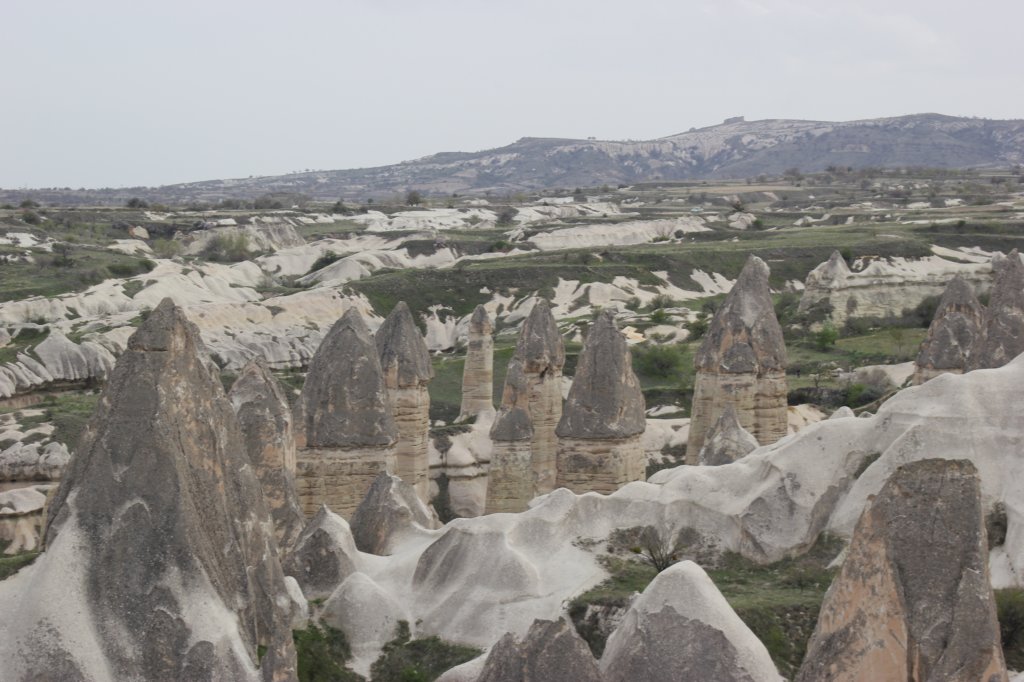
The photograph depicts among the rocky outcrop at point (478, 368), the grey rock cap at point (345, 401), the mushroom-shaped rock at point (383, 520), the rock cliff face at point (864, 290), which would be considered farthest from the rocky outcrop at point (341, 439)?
the rock cliff face at point (864, 290)

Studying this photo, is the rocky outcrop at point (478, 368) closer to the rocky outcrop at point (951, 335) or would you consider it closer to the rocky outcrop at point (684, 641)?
the rocky outcrop at point (951, 335)

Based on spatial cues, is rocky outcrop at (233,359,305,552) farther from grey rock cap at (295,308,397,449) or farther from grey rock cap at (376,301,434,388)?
grey rock cap at (376,301,434,388)

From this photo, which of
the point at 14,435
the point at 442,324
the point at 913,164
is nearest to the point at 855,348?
the point at 442,324

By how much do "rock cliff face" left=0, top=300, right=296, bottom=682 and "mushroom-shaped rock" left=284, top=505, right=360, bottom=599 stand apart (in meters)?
3.04

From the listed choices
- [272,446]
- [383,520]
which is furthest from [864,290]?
[272,446]

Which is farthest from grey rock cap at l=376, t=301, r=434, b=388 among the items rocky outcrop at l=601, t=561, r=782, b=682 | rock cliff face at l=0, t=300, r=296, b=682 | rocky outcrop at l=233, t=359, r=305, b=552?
rocky outcrop at l=601, t=561, r=782, b=682

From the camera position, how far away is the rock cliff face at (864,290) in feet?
132

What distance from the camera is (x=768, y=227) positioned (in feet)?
254

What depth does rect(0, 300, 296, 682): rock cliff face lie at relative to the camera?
6715mm

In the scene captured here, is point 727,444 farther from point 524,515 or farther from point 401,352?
point 401,352

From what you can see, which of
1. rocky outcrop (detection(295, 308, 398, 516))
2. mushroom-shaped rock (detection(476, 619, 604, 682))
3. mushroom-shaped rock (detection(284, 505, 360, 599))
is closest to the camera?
mushroom-shaped rock (detection(476, 619, 604, 682))

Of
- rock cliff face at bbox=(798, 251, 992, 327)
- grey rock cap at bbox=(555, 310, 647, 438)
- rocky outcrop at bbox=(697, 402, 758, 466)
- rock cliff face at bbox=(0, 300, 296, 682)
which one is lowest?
rock cliff face at bbox=(798, 251, 992, 327)

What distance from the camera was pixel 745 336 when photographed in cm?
1856

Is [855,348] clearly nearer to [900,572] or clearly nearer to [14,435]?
[14,435]
